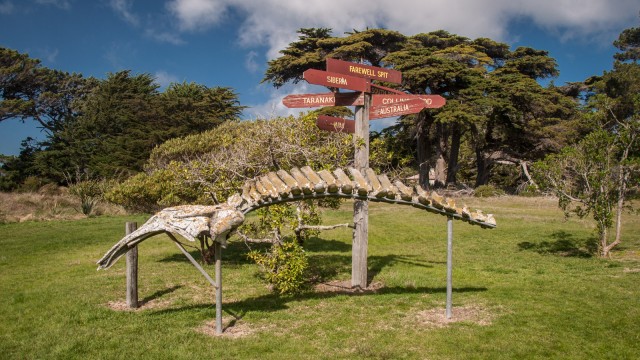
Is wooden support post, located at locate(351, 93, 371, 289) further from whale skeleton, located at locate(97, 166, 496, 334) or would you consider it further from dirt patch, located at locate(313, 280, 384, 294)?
whale skeleton, located at locate(97, 166, 496, 334)

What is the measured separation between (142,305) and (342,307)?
4157mm

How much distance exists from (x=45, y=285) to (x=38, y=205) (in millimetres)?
21215

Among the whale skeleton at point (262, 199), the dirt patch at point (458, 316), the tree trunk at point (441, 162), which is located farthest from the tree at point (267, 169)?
the tree trunk at point (441, 162)

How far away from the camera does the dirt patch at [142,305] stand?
9.36 meters

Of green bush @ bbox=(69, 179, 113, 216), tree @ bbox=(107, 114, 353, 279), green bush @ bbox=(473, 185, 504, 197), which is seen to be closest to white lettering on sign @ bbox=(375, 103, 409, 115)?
tree @ bbox=(107, 114, 353, 279)

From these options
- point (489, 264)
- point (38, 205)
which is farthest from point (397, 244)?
point (38, 205)

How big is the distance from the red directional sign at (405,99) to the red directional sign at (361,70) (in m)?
0.49

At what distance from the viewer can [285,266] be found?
31.7 ft

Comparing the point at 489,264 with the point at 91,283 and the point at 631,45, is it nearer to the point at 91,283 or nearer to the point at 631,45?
the point at 91,283

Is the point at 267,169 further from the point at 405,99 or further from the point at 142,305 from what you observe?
the point at 142,305

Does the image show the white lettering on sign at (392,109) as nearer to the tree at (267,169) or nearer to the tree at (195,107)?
the tree at (267,169)

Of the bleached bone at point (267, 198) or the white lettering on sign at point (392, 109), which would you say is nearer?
the bleached bone at point (267, 198)

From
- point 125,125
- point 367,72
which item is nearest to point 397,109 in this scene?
point 367,72

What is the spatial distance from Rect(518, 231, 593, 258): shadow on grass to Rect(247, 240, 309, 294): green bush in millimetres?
9750
